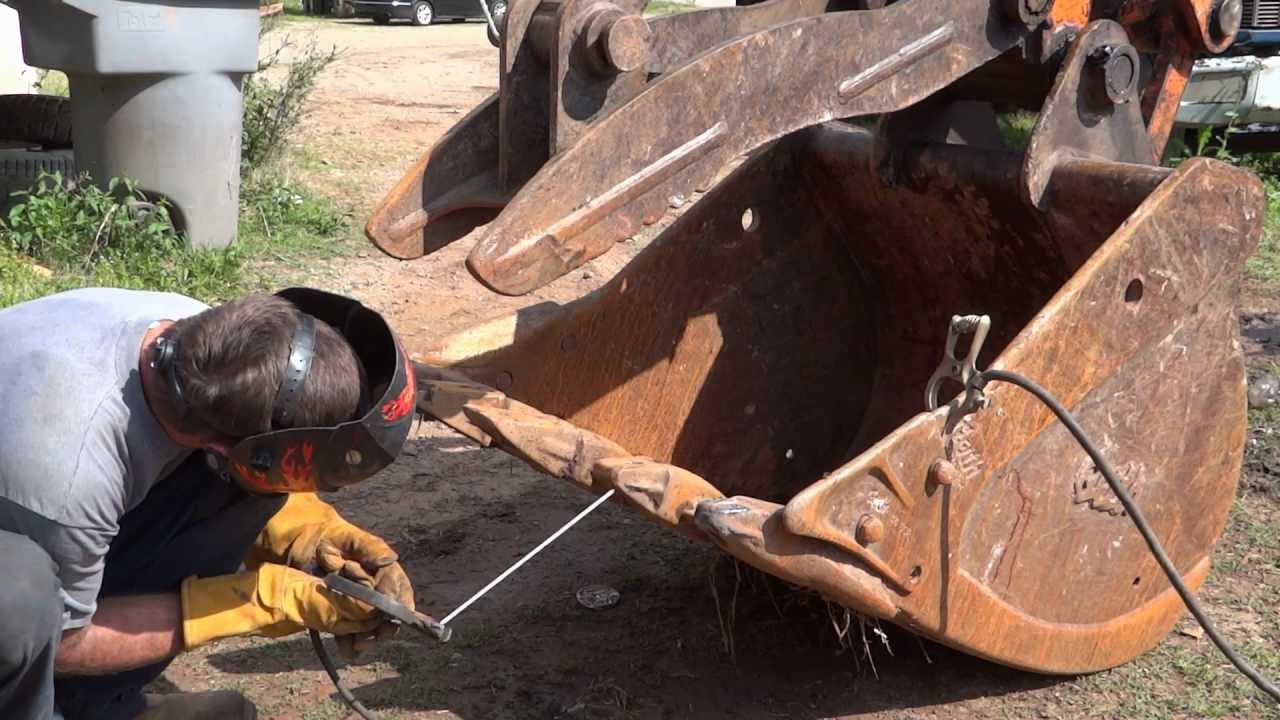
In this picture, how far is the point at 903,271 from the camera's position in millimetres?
4215

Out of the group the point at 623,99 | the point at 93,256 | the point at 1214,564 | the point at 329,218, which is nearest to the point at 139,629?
the point at 623,99

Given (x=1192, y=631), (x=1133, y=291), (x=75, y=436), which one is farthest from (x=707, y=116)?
(x=1192, y=631)

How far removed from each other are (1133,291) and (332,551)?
1744mm

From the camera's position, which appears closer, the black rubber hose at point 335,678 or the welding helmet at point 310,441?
the welding helmet at point 310,441

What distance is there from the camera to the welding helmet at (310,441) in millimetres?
2480

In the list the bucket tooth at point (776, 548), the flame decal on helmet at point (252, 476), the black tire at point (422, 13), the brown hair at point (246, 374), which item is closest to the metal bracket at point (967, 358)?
the bucket tooth at point (776, 548)

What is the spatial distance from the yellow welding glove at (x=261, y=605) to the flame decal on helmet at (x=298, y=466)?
298 millimetres

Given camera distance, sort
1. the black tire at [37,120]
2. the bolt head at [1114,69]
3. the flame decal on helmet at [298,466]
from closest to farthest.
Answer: the flame decal on helmet at [298,466]
the bolt head at [1114,69]
the black tire at [37,120]

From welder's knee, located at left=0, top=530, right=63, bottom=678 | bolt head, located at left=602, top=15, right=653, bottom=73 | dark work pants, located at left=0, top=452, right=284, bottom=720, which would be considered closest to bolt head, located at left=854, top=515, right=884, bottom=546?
bolt head, located at left=602, top=15, right=653, bottom=73

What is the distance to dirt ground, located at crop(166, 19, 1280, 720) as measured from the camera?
11.1 feet

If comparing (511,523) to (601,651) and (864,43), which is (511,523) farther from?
(864,43)

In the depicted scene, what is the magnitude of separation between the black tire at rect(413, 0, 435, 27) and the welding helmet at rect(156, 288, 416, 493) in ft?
65.1

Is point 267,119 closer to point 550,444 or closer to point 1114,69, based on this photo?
point 550,444

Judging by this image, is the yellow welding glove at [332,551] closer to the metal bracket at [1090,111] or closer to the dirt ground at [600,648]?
the dirt ground at [600,648]
